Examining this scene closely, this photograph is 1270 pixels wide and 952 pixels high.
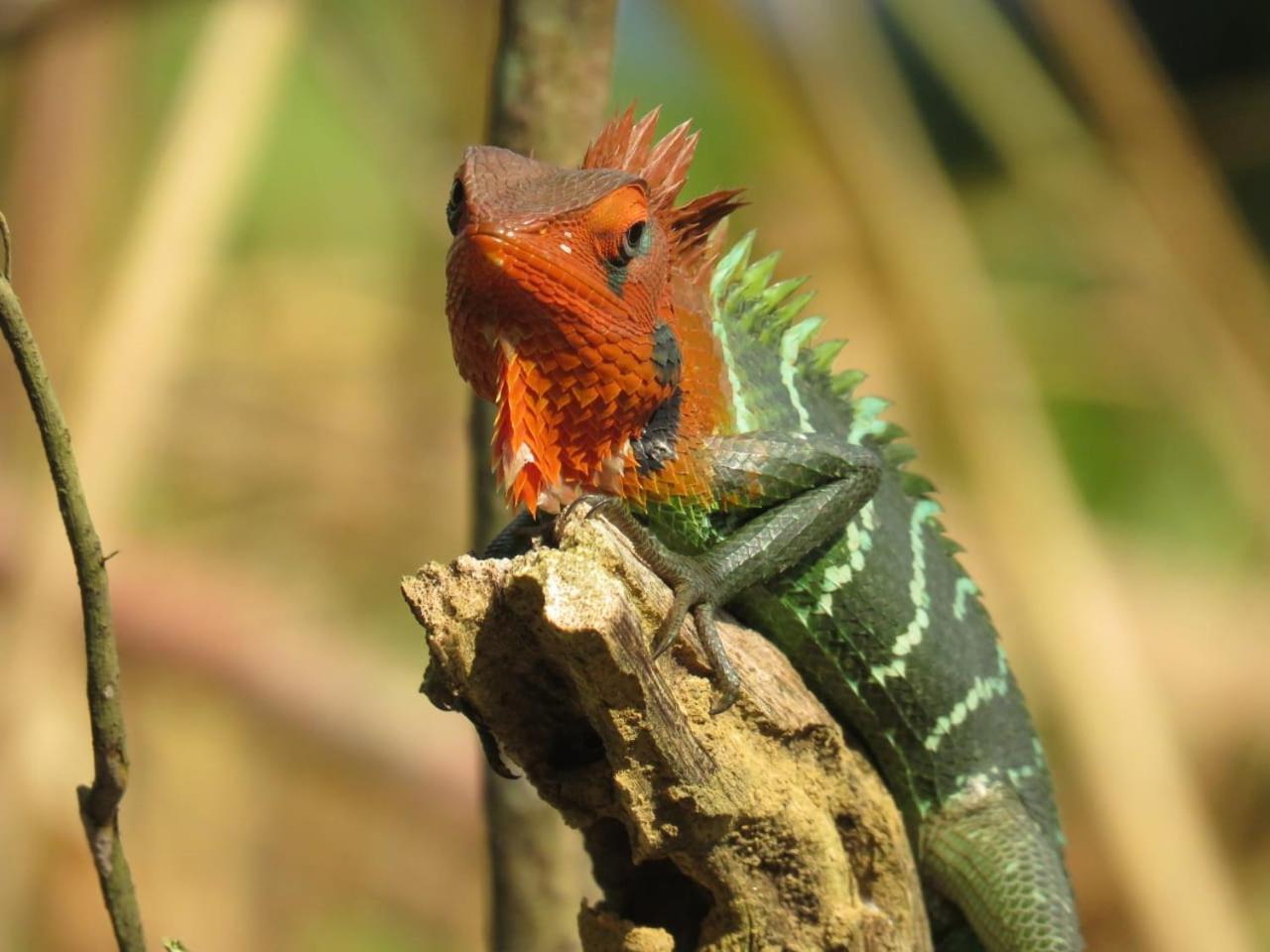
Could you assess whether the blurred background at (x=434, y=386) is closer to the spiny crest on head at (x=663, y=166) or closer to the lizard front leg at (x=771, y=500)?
the spiny crest on head at (x=663, y=166)

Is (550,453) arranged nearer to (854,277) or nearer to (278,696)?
(278,696)

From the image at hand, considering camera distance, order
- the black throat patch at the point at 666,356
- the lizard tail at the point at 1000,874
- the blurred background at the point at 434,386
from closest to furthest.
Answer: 1. the black throat patch at the point at 666,356
2. the lizard tail at the point at 1000,874
3. the blurred background at the point at 434,386

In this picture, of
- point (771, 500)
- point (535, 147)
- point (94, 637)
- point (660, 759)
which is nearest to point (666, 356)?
point (771, 500)

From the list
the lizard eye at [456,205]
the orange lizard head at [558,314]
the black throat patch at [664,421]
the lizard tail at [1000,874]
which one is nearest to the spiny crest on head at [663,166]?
the orange lizard head at [558,314]

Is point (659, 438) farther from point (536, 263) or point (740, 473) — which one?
point (536, 263)

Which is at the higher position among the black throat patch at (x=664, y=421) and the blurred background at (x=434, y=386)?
the blurred background at (x=434, y=386)

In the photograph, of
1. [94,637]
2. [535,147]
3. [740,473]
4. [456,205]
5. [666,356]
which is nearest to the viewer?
[94,637]
